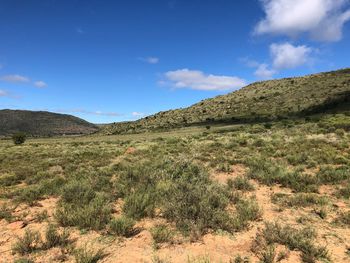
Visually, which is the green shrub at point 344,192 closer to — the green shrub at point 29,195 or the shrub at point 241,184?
the shrub at point 241,184

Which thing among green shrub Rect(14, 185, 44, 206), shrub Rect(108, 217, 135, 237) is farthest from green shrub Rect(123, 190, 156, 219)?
green shrub Rect(14, 185, 44, 206)

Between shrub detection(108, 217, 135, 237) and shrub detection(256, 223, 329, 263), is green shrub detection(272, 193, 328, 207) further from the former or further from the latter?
shrub detection(108, 217, 135, 237)

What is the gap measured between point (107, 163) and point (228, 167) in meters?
7.13

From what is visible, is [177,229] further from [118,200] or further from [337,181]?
[337,181]

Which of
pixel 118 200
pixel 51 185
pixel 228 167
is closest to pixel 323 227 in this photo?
pixel 118 200

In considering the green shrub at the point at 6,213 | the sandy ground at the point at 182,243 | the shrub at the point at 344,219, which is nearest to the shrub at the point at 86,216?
the sandy ground at the point at 182,243

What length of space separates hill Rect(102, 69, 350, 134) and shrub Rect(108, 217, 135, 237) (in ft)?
151

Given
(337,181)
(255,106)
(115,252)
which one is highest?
(255,106)

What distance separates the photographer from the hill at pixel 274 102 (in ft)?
180

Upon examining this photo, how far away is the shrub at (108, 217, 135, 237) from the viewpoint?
7.63 meters

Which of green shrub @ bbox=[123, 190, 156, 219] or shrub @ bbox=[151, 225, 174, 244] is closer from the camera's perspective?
shrub @ bbox=[151, 225, 174, 244]

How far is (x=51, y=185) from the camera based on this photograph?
482 inches

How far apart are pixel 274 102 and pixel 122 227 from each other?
6429cm

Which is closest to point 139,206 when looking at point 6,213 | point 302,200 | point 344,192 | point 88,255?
point 88,255
